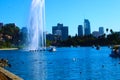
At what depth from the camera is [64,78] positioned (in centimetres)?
4703

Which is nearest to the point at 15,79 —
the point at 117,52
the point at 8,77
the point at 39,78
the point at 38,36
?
the point at 8,77

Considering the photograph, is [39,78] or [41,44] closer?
[39,78]

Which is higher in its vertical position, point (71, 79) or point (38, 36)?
point (38, 36)

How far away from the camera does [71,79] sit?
46.4 m

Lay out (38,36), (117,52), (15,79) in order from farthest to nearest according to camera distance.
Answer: (38,36) → (117,52) → (15,79)

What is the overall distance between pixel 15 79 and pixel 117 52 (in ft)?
291

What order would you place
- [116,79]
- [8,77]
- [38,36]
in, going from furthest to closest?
[38,36], [116,79], [8,77]

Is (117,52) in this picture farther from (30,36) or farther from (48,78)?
(48,78)

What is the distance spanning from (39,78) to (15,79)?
61.6 ft

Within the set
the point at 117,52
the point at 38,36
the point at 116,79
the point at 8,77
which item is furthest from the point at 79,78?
the point at 38,36

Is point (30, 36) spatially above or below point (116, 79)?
above

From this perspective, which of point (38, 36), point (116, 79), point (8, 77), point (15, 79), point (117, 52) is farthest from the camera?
point (38, 36)

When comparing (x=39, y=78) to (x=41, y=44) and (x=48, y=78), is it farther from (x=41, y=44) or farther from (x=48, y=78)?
Answer: (x=41, y=44)

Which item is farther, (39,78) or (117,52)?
(117,52)
